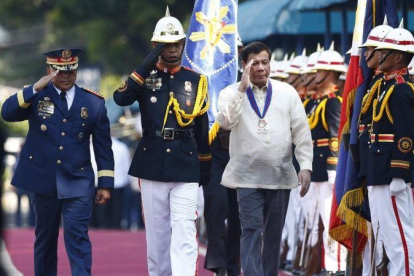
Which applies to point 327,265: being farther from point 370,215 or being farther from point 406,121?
point 406,121

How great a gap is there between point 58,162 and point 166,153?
940 mm

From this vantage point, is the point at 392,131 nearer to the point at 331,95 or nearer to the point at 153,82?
the point at 153,82

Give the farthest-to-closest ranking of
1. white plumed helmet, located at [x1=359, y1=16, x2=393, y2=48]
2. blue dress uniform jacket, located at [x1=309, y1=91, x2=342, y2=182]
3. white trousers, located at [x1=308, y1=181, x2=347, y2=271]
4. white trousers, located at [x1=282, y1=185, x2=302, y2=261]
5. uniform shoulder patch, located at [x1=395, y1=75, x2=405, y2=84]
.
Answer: white trousers, located at [x1=282, y1=185, x2=302, y2=261], blue dress uniform jacket, located at [x1=309, y1=91, x2=342, y2=182], white trousers, located at [x1=308, y1=181, x2=347, y2=271], white plumed helmet, located at [x1=359, y1=16, x2=393, y2=48], uniform shoulder patch, located at [x1=395, y1=75, x2=405, y2=84]

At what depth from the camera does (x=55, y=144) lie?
11367 mm

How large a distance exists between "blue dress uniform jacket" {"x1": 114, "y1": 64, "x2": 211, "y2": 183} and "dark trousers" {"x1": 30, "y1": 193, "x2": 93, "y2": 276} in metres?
0.60

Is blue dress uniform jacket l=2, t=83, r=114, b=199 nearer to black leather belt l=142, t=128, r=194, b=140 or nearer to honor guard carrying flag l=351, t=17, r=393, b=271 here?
black leather belt l=142, t=128, r=194, b=140

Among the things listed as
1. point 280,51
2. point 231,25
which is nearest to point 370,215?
point 231,25

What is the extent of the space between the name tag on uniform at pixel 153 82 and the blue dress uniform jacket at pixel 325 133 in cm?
345

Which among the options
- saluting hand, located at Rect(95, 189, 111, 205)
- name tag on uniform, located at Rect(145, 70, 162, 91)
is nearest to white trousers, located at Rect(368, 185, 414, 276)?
name tag on uniform, located at Rect(145, 70, 162, 91)

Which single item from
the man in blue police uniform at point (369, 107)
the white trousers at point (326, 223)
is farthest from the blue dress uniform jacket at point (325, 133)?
the man in blue police uniform at point (369, 107)

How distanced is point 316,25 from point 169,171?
38.8ft

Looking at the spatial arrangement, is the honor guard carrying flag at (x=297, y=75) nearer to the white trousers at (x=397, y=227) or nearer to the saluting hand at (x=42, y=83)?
the white trousers at (x=397, y=227)

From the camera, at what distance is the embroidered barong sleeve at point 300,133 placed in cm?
1159

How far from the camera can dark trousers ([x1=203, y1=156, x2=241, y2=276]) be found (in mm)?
13484
